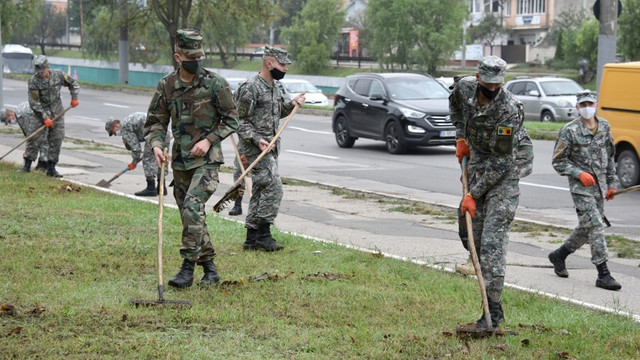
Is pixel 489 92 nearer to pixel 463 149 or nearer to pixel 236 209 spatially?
pixel 463 149

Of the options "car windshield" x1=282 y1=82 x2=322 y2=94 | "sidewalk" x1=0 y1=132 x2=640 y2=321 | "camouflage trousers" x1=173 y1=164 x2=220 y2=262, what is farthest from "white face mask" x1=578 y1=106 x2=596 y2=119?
"car windshield" x1=282 y1=82 x2=322 y2=94

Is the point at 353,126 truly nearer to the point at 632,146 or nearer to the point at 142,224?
the point at 632,146

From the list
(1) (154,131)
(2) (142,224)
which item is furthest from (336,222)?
(1) (154,131)

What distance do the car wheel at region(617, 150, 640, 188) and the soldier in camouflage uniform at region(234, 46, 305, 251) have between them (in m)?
7.62

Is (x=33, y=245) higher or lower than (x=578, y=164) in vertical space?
lower

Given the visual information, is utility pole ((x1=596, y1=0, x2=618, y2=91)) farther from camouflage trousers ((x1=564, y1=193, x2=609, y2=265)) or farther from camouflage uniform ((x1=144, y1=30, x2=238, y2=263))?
camouflage uniform ((x1=144, y1=30, x2=238, y2=263))

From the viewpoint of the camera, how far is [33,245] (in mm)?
Answer: 8945

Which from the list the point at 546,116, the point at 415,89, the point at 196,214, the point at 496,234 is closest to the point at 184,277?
the point at 196,214

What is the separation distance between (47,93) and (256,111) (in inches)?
266

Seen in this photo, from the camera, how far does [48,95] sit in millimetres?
15188

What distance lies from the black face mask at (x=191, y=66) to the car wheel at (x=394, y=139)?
13815 mm

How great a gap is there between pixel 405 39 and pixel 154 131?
162ft

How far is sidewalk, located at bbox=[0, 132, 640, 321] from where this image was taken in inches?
336

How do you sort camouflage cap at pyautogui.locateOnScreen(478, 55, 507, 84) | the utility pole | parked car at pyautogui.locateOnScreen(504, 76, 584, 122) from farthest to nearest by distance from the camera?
parked car at pyautogui.locateOnScreen(504, 76, 584, 122), the utility pole, camouflage cap at pyautogui.locateOnScreen(478, 55, 507, 84)
